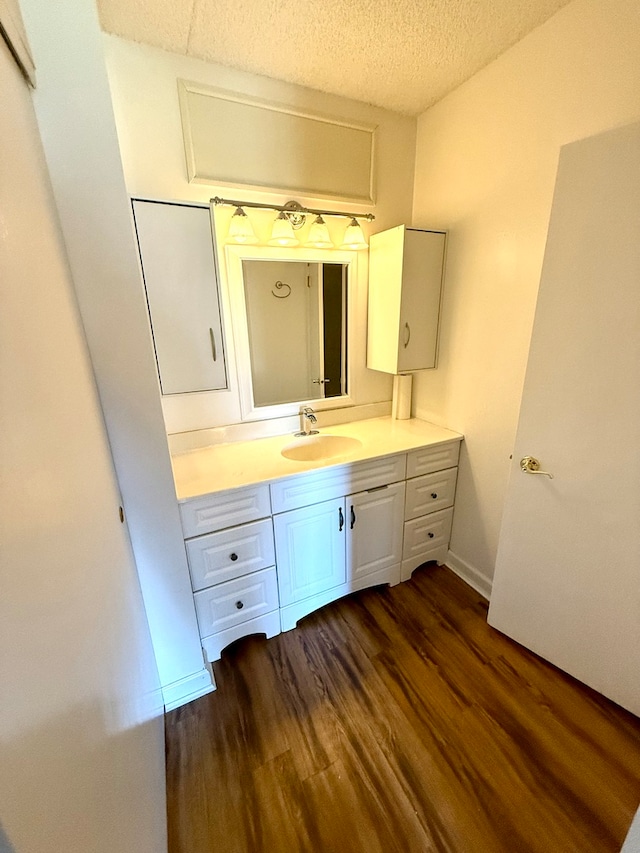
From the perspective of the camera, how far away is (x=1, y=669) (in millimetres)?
344

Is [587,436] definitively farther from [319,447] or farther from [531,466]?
[319,447]

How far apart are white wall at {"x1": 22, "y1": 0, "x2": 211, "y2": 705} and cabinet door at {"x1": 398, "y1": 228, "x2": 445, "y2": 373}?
1.26 m

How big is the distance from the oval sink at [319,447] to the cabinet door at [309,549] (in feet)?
1.11

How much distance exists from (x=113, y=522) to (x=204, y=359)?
0.90 m

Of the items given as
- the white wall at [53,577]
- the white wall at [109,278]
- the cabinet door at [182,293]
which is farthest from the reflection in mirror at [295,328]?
the white wall at [53,577]

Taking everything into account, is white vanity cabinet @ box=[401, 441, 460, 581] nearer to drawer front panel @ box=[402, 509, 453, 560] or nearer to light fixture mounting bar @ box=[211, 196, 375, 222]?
drawer front panel @ box=[402, 509, 453, 560]

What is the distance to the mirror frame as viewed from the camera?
1638 millimetres

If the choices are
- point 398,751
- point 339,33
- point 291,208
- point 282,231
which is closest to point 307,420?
point 282,231

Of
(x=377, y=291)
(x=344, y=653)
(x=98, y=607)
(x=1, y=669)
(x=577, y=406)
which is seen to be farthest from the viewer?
(x=377, y=291)

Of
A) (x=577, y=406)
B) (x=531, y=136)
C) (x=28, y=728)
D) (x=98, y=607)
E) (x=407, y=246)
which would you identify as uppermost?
(x=531, y=136)

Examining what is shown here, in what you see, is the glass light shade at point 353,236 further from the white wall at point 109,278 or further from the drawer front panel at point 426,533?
the drawer front panel at point 426,533

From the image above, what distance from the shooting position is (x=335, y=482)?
1.58 meters

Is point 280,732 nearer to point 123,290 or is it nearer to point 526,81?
point 123,290

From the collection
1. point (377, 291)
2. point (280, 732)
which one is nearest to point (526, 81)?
point (377, 291)
